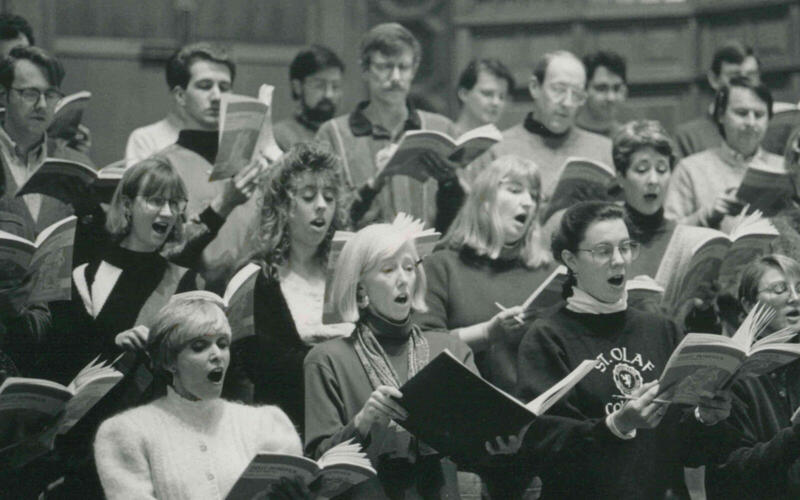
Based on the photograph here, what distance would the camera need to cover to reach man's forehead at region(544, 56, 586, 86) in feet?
16.6

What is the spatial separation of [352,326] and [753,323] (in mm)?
1107

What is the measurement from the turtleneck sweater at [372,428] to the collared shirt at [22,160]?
1.31 meters

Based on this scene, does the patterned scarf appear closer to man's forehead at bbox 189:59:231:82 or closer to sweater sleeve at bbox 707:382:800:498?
sweater sleeve at bbox 707:382:800:498

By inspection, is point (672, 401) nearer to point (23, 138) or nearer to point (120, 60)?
point (23, 138)

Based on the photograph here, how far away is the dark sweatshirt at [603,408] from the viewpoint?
3.17 metres

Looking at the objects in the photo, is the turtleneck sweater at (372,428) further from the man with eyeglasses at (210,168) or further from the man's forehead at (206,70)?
the man's forehead at (206,70)

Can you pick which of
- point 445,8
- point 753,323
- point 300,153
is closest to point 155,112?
point 445,8

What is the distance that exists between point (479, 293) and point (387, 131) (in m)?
1.06

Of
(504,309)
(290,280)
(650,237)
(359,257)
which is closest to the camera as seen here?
(359,257)

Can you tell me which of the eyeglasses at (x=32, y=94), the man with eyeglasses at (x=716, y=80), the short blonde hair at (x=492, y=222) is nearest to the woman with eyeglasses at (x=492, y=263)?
the short blonde hair at (x=492, y=222)

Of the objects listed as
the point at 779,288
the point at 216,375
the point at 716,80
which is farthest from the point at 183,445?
the point at 716,80

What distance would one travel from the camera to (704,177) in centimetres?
483

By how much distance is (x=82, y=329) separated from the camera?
3545 mm

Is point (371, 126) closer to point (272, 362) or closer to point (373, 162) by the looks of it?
point (373, 162)
